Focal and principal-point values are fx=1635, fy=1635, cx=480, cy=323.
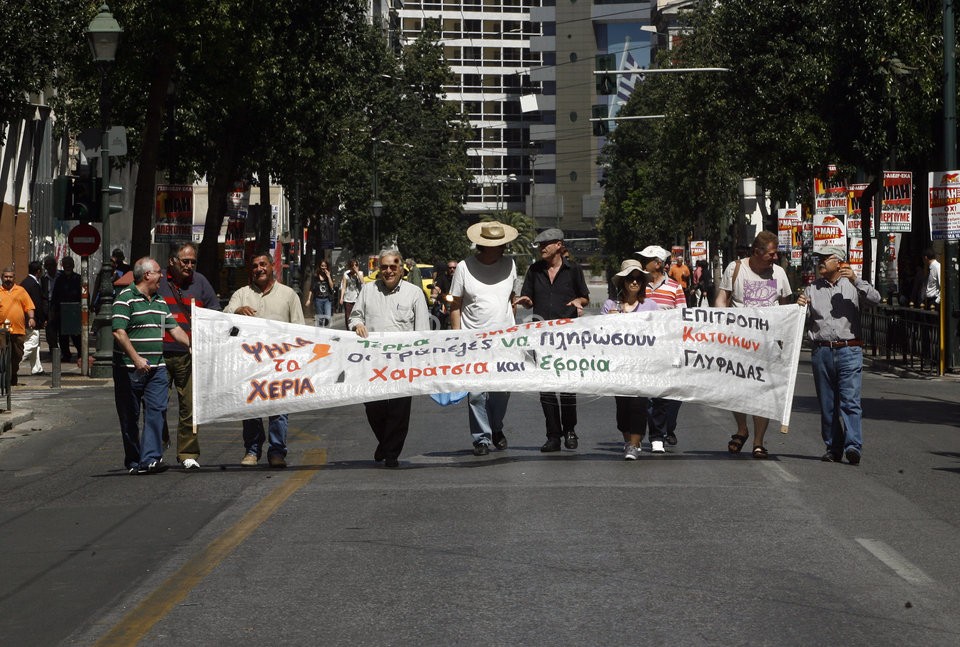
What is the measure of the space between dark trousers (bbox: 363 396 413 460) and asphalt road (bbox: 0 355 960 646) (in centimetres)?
24

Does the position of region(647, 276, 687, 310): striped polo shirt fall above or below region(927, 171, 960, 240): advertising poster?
below

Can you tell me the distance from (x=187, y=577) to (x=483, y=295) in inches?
244

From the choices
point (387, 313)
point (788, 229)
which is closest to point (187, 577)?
point (387, 313)

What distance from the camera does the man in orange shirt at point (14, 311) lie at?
24906 millimetres

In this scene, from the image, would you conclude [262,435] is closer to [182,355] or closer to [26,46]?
[182,355]

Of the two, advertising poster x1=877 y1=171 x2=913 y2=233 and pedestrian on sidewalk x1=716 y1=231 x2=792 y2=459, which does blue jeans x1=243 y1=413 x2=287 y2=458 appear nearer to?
pedestrian on sidewalk x1=716 y1=231 x2=792 y2=459

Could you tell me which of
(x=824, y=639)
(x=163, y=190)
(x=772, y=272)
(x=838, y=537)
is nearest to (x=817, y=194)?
(x=163, y=190)

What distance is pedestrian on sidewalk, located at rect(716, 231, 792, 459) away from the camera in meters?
14.4

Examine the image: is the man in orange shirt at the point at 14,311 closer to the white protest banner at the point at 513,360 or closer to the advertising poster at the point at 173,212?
the advertising poster at the point at 173,212

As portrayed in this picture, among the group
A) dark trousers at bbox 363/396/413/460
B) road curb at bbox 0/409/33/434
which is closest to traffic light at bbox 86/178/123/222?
road curb at bbox 0/409/33/434

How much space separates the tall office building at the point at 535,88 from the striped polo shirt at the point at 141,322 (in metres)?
137

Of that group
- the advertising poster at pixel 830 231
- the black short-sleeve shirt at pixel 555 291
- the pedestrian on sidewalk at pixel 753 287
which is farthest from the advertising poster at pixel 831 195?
the black short-sleeve shirt at pixel 555 291

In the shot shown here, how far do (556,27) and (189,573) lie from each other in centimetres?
15176

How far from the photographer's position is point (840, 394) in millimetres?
13773
